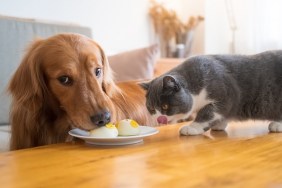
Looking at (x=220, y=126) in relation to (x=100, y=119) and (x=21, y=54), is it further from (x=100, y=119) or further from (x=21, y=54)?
(x=21, y=54)

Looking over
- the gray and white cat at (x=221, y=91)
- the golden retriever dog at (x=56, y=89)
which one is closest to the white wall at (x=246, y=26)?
the gray and white cat at (x=221, y=91)

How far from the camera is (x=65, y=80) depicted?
137cm

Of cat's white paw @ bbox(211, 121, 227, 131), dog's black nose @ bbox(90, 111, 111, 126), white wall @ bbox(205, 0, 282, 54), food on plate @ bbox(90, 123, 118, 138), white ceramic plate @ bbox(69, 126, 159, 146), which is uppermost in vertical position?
white wall @ bbox(205, 0, 282, 54)

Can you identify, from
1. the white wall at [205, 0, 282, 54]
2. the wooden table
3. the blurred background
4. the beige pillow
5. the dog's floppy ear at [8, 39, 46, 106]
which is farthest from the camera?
the white wall at [205, 0, 282, 54]

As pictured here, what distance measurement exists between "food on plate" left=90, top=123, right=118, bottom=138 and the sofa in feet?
2.84

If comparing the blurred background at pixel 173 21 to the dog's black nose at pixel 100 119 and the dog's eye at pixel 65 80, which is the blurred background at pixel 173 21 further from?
the dog's black nose at pixel 100 119

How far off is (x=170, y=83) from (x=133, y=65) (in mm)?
A: 1129

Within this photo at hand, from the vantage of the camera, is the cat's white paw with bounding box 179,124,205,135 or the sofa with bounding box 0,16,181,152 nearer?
the cat's white paw with bounding box 179,124,205,135

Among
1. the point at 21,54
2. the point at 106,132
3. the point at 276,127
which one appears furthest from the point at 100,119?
the point at 21,54

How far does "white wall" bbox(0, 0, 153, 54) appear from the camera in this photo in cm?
273

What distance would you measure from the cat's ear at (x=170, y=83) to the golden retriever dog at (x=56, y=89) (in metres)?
0.22

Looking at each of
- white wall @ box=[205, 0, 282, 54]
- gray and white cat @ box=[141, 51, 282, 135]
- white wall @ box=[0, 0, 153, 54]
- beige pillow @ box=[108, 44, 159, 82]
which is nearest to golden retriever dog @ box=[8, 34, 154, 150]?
gray and white cat @ box=[141, 51, 282, 135]

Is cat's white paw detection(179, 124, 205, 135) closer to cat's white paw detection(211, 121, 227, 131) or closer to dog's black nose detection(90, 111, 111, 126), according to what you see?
cat's white paw detection(211, 121, 227, 131)

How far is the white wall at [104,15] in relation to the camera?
8.96ft
